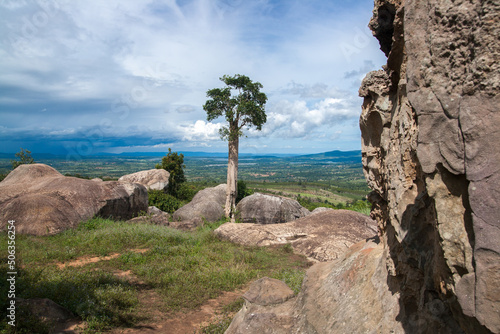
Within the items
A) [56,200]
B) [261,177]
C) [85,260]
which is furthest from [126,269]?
[261,177]

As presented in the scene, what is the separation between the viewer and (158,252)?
10016 mm

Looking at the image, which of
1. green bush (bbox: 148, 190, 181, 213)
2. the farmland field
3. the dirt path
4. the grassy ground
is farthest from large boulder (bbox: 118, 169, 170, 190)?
the dirt path

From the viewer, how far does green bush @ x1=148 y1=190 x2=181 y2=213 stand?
2250 cm

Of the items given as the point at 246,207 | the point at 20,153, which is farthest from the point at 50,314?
the point at 20,153

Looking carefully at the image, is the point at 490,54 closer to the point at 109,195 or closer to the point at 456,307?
the point at 456,307

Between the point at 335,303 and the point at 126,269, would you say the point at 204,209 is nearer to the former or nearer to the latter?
the point at 126,269

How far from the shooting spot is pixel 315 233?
37.6ft

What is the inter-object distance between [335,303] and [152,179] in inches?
893

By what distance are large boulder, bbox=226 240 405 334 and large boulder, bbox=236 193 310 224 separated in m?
12.2

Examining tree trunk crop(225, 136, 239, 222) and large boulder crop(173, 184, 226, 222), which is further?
large boulder crop(173, 184, 226, 222)

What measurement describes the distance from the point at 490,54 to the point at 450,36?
0.33 meters

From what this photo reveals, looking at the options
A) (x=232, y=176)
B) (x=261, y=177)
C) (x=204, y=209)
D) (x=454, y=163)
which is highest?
(x=454, y=163)

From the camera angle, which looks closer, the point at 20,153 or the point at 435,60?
the point at 435,60

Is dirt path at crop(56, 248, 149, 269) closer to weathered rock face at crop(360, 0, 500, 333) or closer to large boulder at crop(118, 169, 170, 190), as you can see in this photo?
weathered rock face at crop(360, 0, 500, 333)
